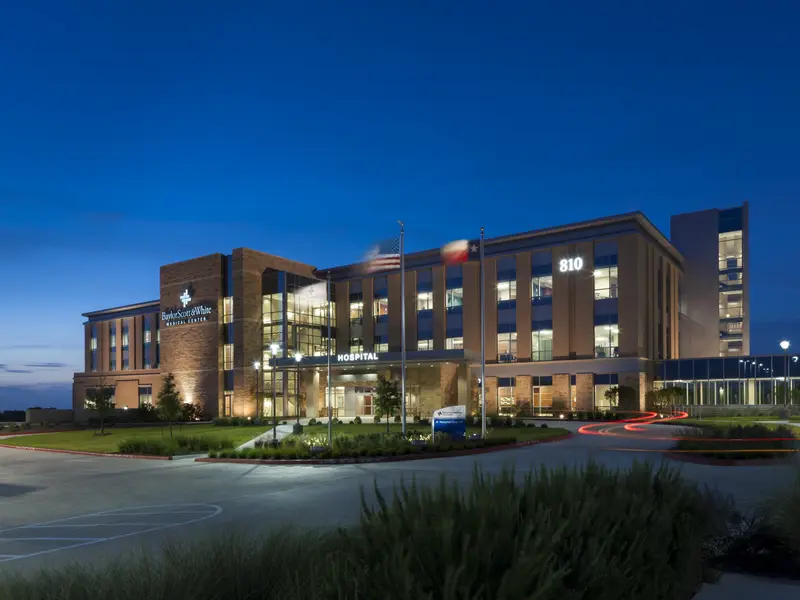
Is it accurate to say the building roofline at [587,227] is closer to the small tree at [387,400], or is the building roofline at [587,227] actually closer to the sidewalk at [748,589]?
the small tree at [387,400]

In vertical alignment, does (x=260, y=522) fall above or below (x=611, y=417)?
above

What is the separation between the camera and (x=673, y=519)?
7129 millimetres

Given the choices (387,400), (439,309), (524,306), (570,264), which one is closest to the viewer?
(387,400)

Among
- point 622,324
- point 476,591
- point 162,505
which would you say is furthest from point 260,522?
point 622,324

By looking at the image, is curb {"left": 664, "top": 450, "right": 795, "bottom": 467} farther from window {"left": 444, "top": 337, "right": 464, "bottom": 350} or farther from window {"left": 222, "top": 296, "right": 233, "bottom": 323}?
window {"left": 222, "top": 296, "right": 233, "bottom": 323}

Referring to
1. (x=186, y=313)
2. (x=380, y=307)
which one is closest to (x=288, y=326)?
(x=380, y=307)

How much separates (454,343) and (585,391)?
1493 centimetres

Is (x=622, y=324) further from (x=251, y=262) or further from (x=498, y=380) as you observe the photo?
(x=251, y=262)

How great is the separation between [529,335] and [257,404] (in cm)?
2913

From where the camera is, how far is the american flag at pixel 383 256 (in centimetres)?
3356

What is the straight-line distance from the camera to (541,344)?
64.9 meters

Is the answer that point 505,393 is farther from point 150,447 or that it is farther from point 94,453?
point 94,453

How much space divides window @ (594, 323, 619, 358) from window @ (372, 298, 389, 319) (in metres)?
24.1

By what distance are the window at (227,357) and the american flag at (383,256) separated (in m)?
40.5
